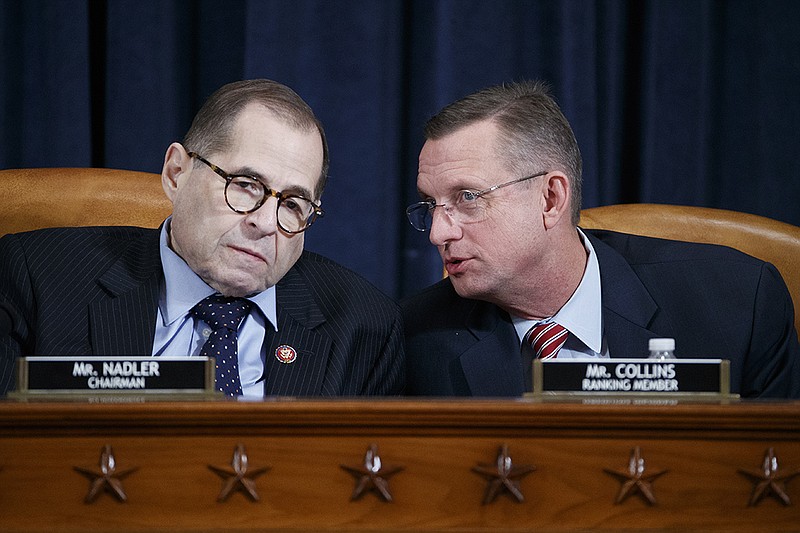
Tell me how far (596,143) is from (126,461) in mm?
1932

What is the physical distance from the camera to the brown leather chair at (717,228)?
221 cm

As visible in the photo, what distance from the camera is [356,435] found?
1078mm

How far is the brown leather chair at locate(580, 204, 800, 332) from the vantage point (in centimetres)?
221

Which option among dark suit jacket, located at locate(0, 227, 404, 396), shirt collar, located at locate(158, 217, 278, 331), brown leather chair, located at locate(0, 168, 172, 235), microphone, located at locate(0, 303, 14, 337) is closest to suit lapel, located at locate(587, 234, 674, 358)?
dark suit jacket, located at locate(0, 227, 404, 396)

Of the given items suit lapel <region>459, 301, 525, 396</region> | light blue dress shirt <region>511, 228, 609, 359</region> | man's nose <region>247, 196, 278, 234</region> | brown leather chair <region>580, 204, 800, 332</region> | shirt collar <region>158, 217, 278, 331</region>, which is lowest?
suit lapel <region>459, 301, 525, 396</region>

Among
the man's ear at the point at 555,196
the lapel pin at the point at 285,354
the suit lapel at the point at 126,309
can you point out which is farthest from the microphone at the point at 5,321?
the man's ear at the point at 555,196

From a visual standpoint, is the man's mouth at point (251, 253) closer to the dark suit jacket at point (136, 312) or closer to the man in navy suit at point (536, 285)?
the dark suit jacket at point (136, 312)

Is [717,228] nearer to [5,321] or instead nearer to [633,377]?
[633,377]

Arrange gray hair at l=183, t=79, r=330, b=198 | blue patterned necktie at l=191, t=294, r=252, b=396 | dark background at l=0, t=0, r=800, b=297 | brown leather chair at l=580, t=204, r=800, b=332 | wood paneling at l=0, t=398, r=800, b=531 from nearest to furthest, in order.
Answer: wood paneling at l=0, t=398, r=800, b=531 < blue patterned necktie at l=191, t=294, r=252, b=396 < gray hair at l=183, t=79, r=330, b=198 < brown leather chair at l=580, t=204, r=800, b=332 < dark background at l=0, t=0, r=800, b=297

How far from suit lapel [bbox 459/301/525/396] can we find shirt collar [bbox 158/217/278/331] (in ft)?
1.31

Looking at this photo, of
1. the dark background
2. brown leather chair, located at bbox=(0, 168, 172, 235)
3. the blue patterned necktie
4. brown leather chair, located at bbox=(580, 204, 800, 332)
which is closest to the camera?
the blue patterned necktie

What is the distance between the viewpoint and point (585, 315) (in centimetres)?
195

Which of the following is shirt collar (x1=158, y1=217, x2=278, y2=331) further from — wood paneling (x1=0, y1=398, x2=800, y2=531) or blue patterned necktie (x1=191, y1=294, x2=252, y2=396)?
wood paneling (x1=0, y1=398, x2=800, y2=531)

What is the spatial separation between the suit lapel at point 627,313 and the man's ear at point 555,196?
0.15 metres
